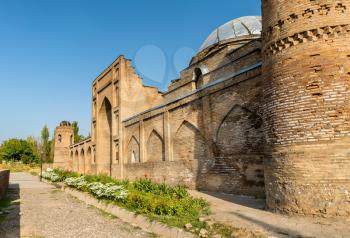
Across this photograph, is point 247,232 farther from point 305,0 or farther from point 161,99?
point 161,99

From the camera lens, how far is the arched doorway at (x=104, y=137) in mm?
24888

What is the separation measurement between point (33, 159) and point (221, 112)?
55794 millimetres

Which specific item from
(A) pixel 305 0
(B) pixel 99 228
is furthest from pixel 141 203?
(A) pixel 305 0

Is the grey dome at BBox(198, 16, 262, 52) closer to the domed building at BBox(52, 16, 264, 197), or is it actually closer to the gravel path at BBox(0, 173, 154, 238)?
the domed building at BBox(52, 16, 264, 197)

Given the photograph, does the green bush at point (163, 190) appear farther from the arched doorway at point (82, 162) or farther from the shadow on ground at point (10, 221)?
the arched doorway at point (82, 162)

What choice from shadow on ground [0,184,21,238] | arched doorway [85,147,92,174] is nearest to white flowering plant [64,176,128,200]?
shadow on ground [0,184,21,238]

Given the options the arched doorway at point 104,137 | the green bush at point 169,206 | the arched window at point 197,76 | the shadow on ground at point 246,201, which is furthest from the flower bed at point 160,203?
the arched doorway at point 104,137

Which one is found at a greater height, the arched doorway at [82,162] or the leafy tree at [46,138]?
the leafy tree at [46,138]

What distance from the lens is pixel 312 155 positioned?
625 centimetres

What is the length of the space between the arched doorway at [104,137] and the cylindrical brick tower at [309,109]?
19251 mm

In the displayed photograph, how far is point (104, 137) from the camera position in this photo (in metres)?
26.5

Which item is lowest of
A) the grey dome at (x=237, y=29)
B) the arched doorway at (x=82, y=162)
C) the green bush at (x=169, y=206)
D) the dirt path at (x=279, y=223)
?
the dirt path at (x=279, y=223)

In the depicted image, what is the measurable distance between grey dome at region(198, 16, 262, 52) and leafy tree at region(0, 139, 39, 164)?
48.8m

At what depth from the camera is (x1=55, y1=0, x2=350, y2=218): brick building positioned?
6195 mm
